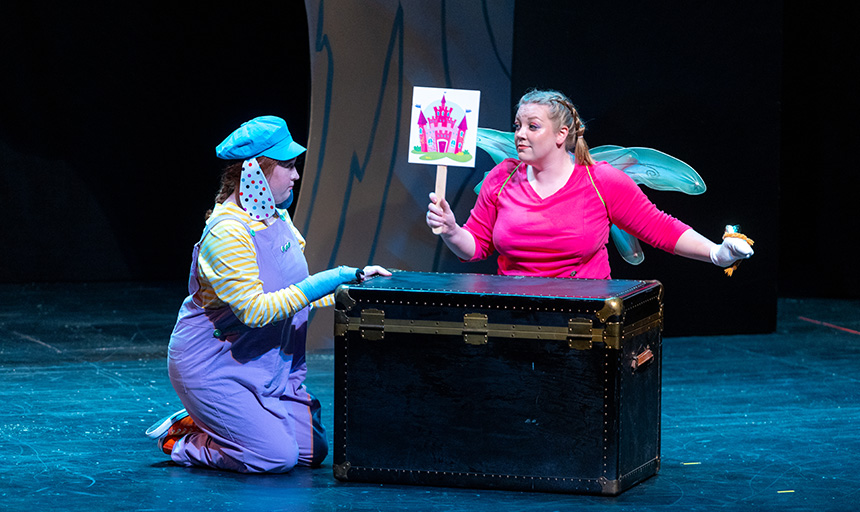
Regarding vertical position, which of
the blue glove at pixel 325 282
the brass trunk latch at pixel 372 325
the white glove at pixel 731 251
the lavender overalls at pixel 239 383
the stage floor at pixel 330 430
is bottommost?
the stage floor at pixel 330 430

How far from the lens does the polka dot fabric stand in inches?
137

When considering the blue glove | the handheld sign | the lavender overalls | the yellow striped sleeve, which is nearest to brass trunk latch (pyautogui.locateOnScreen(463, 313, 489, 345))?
the blue glove

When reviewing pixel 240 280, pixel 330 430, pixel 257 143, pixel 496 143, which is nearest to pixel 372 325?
pixel 240 280

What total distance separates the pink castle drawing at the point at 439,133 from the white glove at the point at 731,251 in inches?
41.1

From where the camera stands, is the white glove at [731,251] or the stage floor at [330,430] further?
the white glove at [731,251]

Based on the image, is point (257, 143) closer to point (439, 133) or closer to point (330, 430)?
point (439, 133)

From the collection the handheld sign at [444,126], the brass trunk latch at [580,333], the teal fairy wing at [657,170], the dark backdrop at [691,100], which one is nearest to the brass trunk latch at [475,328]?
the brass trunk latch at [580,333]

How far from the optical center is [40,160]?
8.35 metres

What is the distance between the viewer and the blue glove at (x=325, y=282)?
3449 mm

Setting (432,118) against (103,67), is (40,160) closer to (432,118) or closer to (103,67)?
(103,67)

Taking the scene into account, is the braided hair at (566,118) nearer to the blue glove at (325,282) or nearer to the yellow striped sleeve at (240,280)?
the blue glove at (325,282)

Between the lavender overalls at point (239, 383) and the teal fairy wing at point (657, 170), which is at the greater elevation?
the teal fairy wing at point (657, 170)

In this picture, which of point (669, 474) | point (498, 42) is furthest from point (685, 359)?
point (669, 474)

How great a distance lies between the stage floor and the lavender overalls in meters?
0.07
